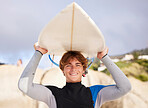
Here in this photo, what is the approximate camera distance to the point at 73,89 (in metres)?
0.60

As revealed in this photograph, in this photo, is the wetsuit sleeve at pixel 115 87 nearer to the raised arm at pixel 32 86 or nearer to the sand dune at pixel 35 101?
the raised arm at pixel 32 86

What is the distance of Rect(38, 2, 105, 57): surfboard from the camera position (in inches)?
19.7

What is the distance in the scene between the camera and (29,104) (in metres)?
2.17

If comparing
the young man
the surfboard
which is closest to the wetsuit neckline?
the young man

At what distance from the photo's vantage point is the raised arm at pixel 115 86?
578 mm

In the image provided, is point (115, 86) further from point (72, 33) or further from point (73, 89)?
point (72, 33)

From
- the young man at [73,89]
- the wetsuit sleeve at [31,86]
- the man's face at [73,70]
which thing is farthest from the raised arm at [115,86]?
the wetsuit sleeve at [31,86]

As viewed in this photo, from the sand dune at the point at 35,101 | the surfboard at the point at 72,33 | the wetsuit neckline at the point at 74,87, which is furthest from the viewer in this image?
the sand dune at the point at 35,101

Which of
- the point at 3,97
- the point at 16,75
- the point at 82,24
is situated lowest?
the point at 3,97

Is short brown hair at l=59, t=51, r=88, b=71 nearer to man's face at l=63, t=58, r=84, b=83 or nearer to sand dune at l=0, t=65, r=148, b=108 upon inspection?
man's face at l=63, t=58, r=84, b=83

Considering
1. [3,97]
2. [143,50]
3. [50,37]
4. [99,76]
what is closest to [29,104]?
[3,97]

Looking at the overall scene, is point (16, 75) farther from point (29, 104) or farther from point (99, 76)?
point (99, 76)

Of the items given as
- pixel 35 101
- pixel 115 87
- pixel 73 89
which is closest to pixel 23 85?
pixel 73 89

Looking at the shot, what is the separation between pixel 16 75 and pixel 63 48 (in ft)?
6.01
